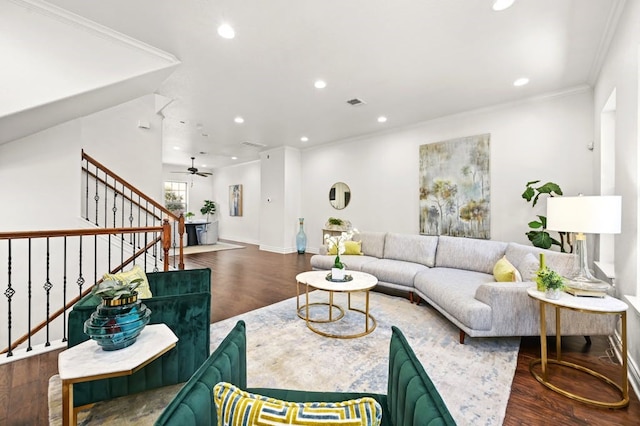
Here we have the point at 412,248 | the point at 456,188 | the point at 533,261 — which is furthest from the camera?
the point at 456,188

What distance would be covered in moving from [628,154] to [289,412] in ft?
10.2

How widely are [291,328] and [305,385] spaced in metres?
0.94

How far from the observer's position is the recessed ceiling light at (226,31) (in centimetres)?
261

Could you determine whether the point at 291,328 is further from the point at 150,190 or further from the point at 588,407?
the point at 150,190

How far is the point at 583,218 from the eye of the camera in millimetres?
2025

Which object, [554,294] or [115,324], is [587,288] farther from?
[115,324]

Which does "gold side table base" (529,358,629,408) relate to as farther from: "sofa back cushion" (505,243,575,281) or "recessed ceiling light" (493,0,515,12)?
"recessed ceiling light" (493,0,515,12)

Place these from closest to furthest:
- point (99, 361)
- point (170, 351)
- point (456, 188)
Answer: point (99, 361) < point (170, 351) < point (456, 188)

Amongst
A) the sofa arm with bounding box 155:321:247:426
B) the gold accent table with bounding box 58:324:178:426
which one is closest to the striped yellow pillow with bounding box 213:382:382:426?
the sofa arm with bounding box 155:321:247:426

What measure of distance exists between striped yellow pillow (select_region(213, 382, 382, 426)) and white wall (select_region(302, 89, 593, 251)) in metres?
4.74

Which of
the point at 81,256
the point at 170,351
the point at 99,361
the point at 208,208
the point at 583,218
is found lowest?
the point at 170,351

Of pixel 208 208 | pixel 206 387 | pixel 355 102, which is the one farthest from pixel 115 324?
pixel 208 208

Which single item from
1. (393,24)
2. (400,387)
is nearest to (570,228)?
(400,387)

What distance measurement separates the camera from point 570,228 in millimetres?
2100
